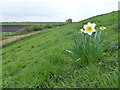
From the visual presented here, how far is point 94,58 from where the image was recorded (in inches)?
81.6

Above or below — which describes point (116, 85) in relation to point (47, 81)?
above

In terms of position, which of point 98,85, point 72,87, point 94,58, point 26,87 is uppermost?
point 94,58

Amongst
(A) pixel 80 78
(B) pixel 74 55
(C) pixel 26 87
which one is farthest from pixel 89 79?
(C) pixel 26 87

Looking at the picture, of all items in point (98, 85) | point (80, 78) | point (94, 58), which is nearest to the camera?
point (98, 85)

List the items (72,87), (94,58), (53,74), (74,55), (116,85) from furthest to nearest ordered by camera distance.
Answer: (74,55) → (94,58) → (53,74) → (72,87) → (116,85)

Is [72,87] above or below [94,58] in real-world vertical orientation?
below

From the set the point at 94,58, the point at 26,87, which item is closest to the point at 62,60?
the point at 94,58

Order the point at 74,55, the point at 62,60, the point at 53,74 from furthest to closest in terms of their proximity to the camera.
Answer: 1. the point at 62,60
2. the point at 74,55
3. the point at 53,74

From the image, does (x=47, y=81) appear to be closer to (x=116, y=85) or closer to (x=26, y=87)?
(x=26, y=87)

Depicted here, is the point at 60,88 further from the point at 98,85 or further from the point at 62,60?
the point at 62,60

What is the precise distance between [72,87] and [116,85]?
0.53 meters

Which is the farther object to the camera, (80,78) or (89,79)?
(80,78)

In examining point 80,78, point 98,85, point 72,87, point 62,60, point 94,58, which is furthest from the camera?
point 62,60

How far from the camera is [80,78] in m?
1.69
